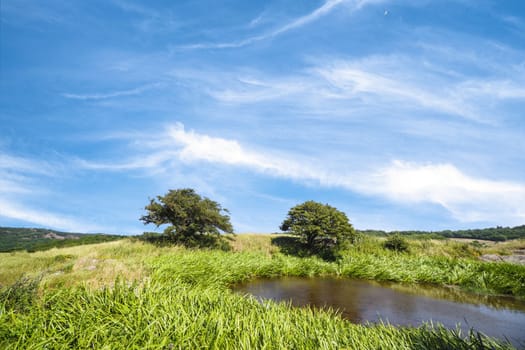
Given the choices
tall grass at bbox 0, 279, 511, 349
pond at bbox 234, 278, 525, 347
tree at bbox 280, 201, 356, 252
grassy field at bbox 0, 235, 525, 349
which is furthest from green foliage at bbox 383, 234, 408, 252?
tall grass at bbox 0, 279, 511, 349

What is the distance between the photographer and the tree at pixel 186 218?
60.5 feet

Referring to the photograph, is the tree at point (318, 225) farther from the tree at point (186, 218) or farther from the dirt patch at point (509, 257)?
the dirt patch at point (509, 257)

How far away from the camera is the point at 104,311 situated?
520 cm

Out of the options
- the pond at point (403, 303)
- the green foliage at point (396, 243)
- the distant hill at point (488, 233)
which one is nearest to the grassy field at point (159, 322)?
the pond at point (403, 303)

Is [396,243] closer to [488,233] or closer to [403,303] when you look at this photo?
[403,303]

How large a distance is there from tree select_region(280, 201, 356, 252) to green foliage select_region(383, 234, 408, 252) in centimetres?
377

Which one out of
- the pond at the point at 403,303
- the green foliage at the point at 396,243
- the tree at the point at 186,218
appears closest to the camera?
the pond at the point at 403,303

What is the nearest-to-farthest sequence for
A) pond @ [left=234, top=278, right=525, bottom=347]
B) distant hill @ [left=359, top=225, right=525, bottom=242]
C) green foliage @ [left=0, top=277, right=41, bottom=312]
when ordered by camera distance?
green foliage @ [left=0, top=277, right=41, bottom=312] → pond @ [left=234, top=278, right=525, bottom=347] → distant hill @ [left=359, top=225, right=525, bottom=242]

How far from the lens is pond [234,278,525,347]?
25.1ft

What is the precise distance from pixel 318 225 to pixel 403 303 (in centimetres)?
1033

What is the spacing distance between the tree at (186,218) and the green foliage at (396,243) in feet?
40.0

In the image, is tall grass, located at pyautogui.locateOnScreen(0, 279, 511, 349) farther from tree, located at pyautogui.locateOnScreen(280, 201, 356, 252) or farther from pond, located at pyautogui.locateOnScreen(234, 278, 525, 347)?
tree, located at pyautogui.locateOnScreen(280, 201, 356, 252)

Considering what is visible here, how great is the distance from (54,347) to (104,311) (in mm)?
1220

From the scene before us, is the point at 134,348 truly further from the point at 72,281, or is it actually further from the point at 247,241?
the point at 247,241
